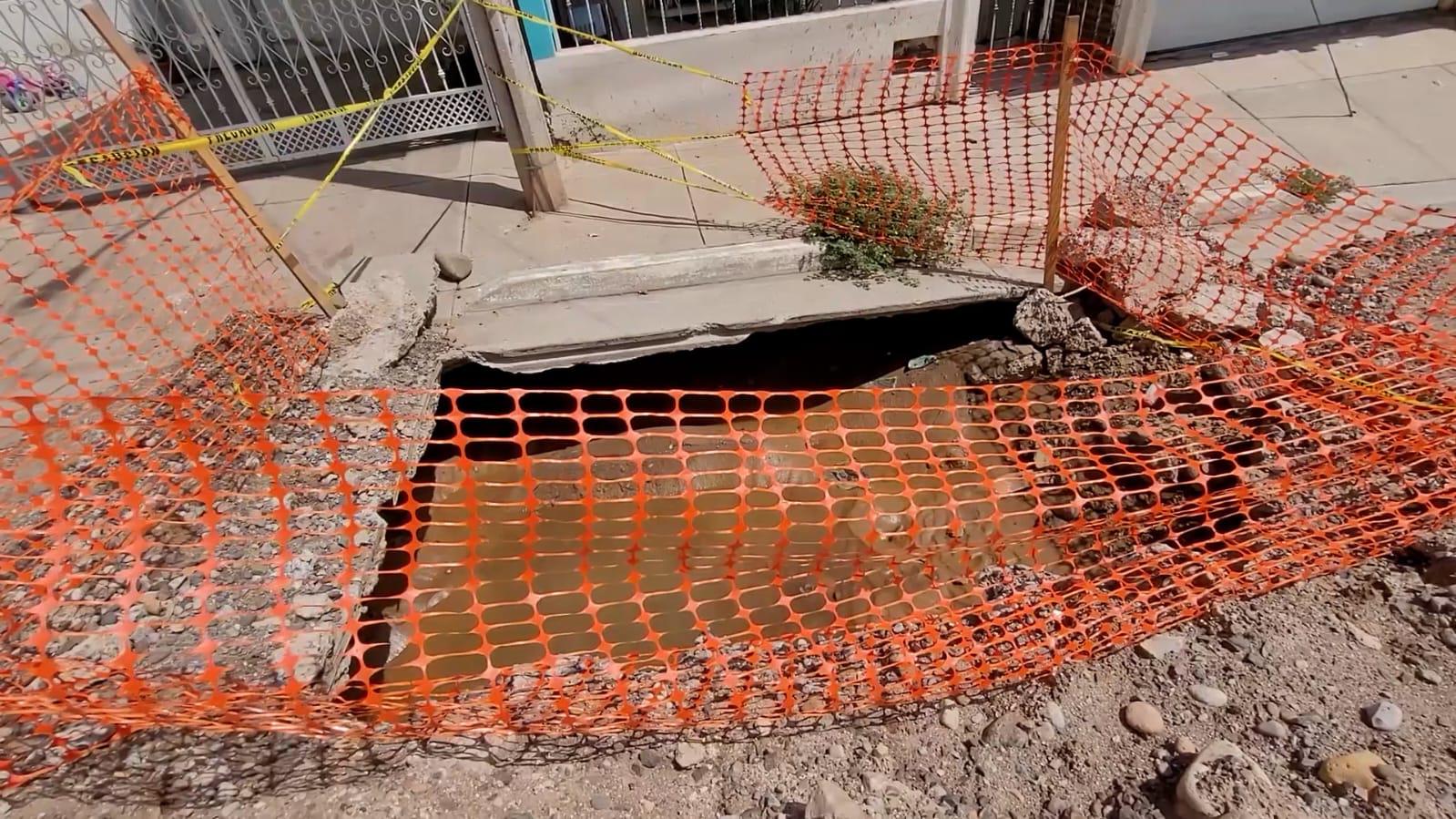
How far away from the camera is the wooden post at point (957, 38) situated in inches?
259

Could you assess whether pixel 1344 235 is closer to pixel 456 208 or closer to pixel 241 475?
pixel 456 208

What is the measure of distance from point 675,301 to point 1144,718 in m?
3.39

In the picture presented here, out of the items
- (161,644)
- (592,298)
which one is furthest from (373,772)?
(592,298)

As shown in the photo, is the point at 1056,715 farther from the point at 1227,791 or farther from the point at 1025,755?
the point at 1227,791

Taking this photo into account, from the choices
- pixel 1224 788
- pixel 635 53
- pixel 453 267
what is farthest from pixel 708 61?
pixel 1224 788

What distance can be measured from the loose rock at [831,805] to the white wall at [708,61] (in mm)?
5666

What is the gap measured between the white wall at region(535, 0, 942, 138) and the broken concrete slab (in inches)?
84.8

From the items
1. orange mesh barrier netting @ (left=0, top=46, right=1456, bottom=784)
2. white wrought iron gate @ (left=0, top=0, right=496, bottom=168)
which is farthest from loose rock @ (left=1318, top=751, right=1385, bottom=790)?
white wrought iron gate @ (left=0, top=0, right=496, bottom=168)

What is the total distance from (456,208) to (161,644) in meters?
3.82

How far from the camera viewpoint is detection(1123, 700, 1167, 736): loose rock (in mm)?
2760

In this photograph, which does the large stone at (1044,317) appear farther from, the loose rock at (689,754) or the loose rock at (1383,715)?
the loose rock at (689,754)

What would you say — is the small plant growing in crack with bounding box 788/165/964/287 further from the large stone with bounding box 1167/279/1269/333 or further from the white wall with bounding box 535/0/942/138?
the white wall with bounding box 535/0/942/138

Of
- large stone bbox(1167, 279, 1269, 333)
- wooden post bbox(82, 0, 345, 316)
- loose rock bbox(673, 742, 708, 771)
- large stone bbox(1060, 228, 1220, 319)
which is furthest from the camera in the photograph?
large stone bbox(1060, 228, 1220, 319)

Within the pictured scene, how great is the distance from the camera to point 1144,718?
9.14 feet
